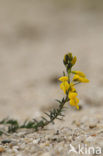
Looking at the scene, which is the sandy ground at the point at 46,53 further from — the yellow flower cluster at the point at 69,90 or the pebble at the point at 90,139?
the yellow flower cluster at the point at 69,90

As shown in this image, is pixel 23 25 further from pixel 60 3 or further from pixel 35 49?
pixel 60 3

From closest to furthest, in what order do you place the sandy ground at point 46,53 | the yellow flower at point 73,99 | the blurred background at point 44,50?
the yellow flower at point 73,99
the sandy ground at point 46,53
the blurred background at point 44,50

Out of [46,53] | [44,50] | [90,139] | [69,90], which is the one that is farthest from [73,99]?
[44,50]

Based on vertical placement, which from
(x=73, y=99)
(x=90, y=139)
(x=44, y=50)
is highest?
(x=44, y=50)

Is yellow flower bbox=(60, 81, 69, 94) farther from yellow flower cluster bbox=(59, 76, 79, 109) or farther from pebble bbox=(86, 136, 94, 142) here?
pebble bbox=(86, 136, 94, 142)

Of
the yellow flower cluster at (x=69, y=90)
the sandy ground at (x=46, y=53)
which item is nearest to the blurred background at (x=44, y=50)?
the sandy ground at (x=46, y=53)

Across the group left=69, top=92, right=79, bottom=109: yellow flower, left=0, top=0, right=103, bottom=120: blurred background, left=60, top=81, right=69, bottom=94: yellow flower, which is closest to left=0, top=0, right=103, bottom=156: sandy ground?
left=0, top=0, right=103, bottom=120: blurred background

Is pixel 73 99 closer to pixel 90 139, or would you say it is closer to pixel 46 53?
pixel 90 139

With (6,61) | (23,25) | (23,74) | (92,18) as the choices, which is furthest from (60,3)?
(23,74)
